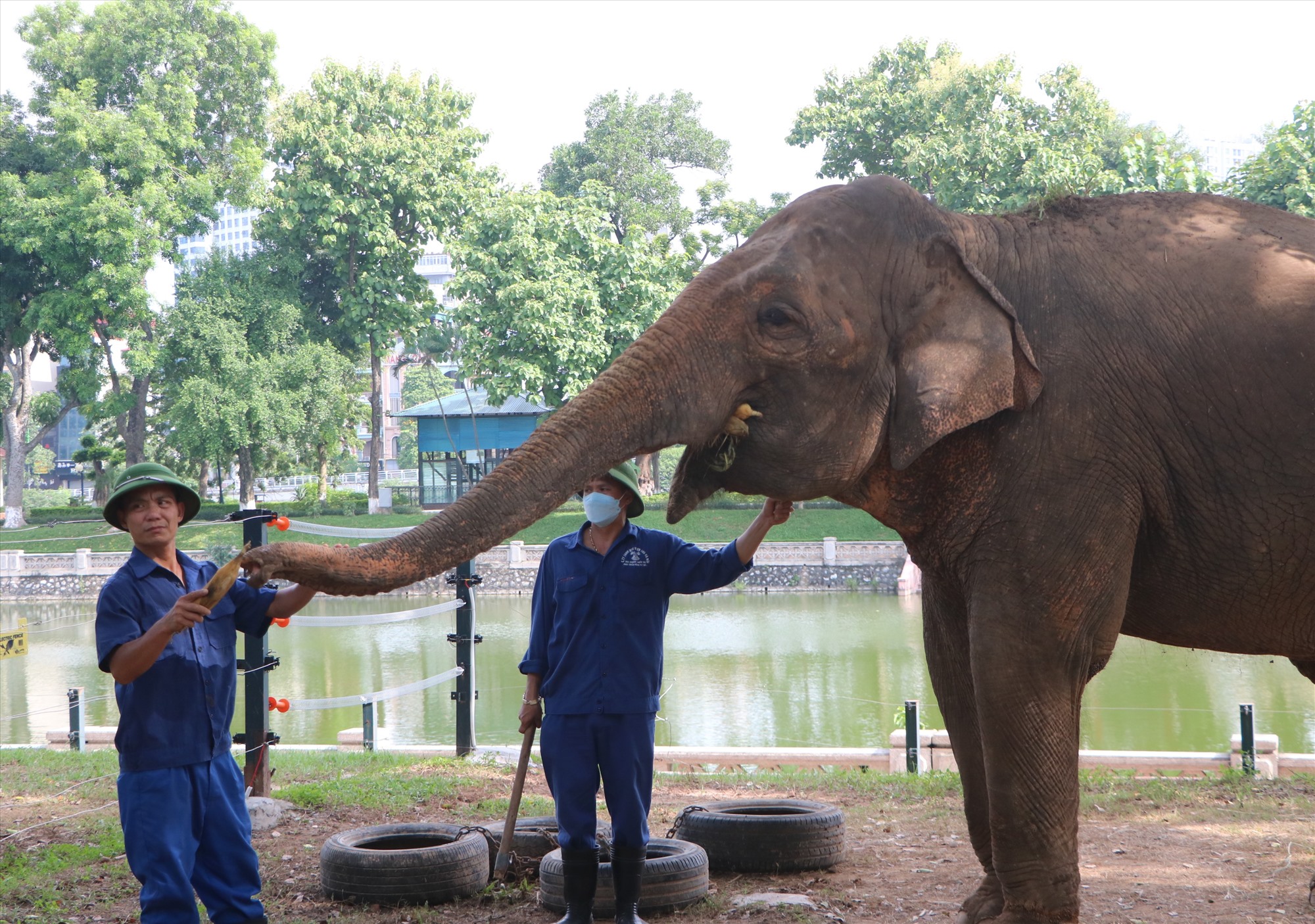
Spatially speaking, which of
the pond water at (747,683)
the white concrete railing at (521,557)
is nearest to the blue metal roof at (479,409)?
the white concrete railing at (521,557)

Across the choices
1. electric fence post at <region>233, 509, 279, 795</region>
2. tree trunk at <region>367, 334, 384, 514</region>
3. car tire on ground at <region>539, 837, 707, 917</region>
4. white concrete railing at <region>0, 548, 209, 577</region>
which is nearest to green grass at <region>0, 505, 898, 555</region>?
white concrete railing at <region>0, 548, 209, 577</region>

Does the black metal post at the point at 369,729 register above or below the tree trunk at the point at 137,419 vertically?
below

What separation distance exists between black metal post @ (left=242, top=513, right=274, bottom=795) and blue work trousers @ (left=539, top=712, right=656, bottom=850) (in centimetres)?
302

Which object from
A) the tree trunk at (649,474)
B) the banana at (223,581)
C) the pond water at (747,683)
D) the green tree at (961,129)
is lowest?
the pond water at (747,683)

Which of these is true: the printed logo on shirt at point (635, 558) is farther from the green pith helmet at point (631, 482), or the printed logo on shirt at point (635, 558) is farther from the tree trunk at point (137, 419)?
the tree trunk at point (137, 419)

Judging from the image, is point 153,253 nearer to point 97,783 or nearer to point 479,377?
point 479,377

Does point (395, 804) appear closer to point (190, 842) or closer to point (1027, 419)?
point (190, 842)

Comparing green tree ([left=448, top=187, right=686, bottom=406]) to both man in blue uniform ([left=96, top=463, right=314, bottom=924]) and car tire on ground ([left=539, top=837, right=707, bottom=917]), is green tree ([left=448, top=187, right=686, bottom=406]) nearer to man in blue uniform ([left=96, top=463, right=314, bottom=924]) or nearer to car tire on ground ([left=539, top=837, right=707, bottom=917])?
car tire on ground ([left=539, top=837, right=707, bottom=917])

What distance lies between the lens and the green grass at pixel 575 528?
108 feet

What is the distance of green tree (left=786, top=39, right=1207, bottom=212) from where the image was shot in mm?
32281

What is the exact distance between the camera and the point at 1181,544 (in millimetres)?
3396

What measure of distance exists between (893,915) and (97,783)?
5.52 m

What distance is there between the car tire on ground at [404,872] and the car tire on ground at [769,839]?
1.04 meters

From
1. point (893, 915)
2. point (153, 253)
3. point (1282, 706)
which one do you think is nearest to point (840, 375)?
point (893, 915)
